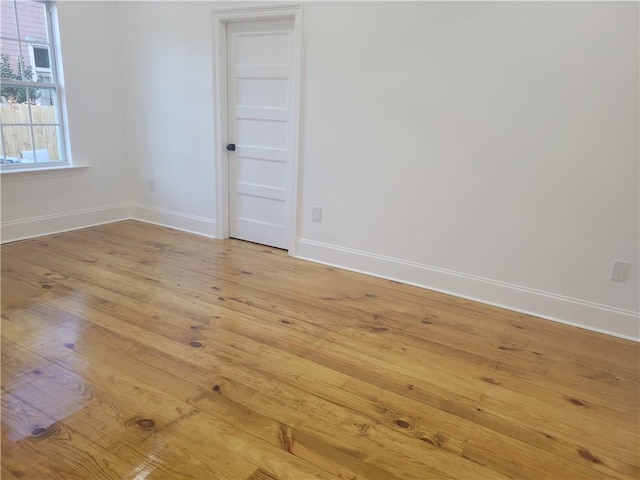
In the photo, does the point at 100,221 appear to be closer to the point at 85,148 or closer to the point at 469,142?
the point at 85,148

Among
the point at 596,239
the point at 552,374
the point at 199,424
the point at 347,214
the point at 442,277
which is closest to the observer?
the point at 199,424

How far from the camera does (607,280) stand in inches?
110

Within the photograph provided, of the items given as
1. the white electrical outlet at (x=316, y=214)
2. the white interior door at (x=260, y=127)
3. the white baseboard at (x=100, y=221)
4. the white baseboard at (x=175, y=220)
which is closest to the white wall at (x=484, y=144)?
the white electrical outlet at (x=316, y=214)

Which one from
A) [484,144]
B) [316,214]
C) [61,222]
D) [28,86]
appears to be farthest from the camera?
[61,222]

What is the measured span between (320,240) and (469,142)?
1480 mm

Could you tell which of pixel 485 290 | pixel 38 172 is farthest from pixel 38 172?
pixel 485 290

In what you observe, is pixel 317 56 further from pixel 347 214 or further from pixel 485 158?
pixel 485 158

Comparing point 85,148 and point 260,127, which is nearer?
point 260,127

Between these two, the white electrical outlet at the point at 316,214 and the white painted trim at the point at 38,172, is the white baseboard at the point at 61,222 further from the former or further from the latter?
the white electrical outlet at the point at 316,214

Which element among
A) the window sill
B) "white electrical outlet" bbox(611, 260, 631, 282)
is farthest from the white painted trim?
"white electrical outlet" bbox(611, 260, 631, 282)

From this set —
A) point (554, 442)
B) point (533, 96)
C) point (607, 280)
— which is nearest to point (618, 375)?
point (607, 280)

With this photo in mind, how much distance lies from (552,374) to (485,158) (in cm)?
146

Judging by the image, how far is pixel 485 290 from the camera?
3.21 meters

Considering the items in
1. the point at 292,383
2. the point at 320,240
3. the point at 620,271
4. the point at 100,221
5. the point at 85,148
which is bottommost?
the point at 292,383
